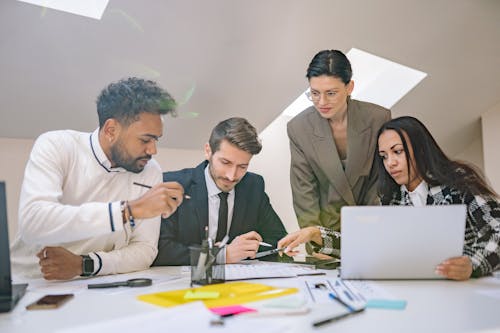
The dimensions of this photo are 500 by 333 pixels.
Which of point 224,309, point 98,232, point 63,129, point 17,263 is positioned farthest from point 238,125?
point 224,309

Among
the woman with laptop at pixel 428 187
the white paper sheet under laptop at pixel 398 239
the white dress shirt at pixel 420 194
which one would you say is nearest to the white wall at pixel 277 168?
the woman with laptop at pixel 428 187

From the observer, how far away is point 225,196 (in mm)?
1812

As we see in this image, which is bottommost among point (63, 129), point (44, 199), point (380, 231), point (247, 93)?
point (380, 231)

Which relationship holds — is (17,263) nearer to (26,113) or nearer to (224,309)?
(26,113)

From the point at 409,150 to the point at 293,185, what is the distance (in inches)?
21.6

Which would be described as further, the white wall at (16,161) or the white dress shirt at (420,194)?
the white dress shirt at (420,194)

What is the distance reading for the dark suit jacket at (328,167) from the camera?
1902mm

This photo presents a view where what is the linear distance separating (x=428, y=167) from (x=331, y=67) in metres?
0.61

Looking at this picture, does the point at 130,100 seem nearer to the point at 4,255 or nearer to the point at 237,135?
the point at 237,135

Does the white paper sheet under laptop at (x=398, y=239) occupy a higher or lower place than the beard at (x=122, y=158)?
lower

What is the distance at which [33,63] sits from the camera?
1.63 metres

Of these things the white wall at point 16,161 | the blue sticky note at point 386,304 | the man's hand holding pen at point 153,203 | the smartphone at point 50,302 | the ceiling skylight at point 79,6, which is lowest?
the blue sticky note at point 386,304

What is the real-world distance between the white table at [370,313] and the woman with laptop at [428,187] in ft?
0.93

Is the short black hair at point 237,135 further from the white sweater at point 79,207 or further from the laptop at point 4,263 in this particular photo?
the laptop at point 4,263
